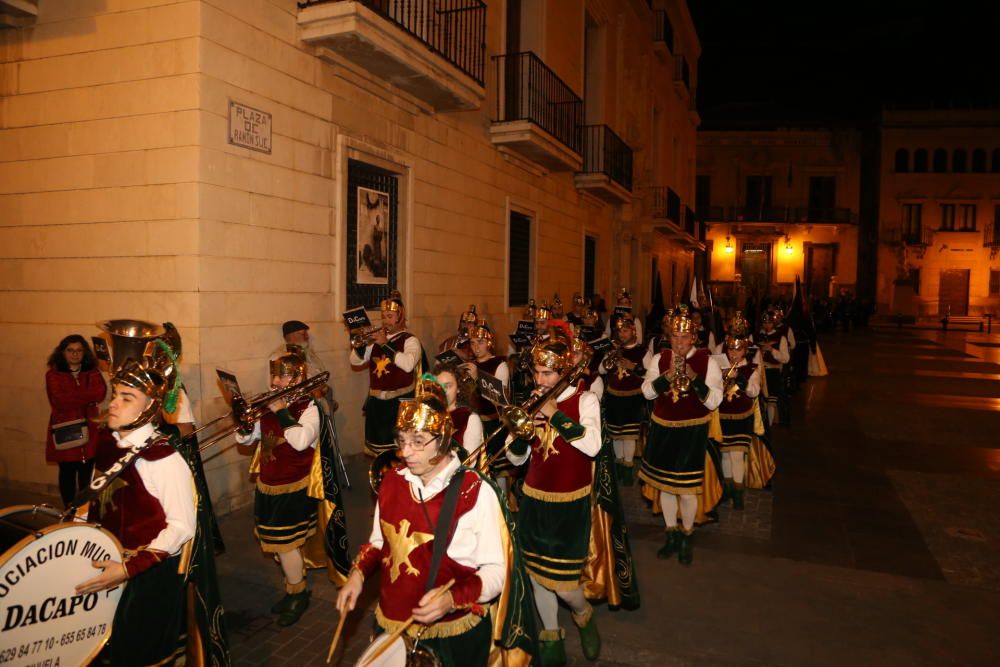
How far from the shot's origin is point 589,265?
19172 mm

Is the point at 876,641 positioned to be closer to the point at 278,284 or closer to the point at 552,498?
the point at 552,498

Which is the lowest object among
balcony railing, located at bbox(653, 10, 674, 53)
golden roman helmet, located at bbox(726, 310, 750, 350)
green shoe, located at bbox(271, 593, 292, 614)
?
green shoe, located at bbox(271, 593, 292, 614)

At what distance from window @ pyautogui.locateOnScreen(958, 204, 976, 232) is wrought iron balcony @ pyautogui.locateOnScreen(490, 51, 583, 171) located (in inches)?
1471

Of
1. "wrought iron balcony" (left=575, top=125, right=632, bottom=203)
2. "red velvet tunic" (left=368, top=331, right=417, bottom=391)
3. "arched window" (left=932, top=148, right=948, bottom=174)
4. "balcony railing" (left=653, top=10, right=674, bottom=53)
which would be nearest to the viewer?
"red velvet tunic" (left=368, top=331, right=417, bottom=391)

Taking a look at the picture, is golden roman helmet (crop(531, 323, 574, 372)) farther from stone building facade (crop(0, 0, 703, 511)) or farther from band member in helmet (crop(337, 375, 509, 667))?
stone building facade (crop(0, 0, 703, 511))

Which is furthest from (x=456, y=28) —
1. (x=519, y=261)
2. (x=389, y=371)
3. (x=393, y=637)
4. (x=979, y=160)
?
(x=979, y=160)

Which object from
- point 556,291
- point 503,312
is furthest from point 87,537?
point 556,291

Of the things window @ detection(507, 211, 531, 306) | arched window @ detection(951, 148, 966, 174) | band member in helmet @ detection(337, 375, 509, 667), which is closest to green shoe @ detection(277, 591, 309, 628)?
band member in helmet @ detection(337, 375, 509, 667)

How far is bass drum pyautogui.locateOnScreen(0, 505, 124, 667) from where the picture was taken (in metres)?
2.60

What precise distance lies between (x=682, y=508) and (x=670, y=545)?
365 mm

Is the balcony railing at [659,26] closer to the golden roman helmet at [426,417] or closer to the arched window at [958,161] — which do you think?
the golden roman helmet at [426,417]

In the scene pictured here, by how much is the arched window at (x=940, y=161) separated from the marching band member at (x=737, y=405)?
43296mm

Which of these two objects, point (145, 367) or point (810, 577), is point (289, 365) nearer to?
point (145, 367)

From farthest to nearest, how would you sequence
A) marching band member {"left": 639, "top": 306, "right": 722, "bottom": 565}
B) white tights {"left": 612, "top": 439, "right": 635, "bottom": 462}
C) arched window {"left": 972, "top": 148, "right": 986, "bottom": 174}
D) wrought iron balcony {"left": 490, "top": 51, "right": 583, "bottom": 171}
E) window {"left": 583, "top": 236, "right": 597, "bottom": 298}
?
arched window {"left": 972, "top": 148, "right": 986, "bottom": 174}
window {"left": 583, "top": 236, "right": 597, "bottom": 298}
wrought iron balcony {"left": 490, "top": 51, "right": 583, "bottom": 171}
white tights {"left": 612, "top": 439, "right": 635, "bottom": 462}
marching band member {"left": 639, "top": 306, "right": 722, "bottom": 565}
